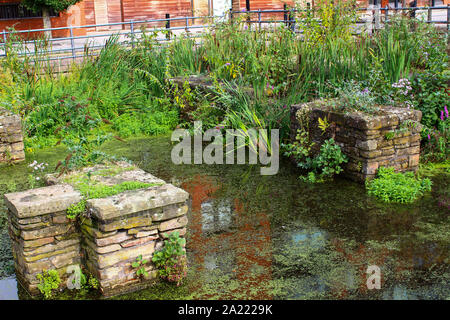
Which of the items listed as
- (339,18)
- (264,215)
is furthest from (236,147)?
(339,18)

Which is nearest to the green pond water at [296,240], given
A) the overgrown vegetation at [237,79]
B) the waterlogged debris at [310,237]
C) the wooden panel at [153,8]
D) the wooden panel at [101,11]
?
the waterlogged debris at [310,237]

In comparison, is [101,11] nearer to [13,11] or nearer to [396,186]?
[13,11]

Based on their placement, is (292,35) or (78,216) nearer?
(78,216)

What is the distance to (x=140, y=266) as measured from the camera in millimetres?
4195

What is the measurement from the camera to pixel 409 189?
5949 mm

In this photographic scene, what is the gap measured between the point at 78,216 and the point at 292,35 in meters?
6.25

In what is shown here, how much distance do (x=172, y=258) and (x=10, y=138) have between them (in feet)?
15.1

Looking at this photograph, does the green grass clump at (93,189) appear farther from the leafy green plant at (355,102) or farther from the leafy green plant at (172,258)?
the leafy green plant at (355,102)

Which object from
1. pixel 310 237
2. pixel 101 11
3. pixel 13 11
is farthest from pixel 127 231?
pixel 101 11

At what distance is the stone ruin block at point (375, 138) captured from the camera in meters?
6.26

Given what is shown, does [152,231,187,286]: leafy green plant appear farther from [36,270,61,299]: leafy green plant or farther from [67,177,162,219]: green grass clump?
[36,270,61,299]: leafy green plant

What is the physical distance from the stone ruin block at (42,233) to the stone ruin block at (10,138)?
3700 millimetres

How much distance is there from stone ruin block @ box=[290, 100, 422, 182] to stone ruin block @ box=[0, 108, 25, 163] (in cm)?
436

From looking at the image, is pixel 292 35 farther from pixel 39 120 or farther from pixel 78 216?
pixel 78 216
